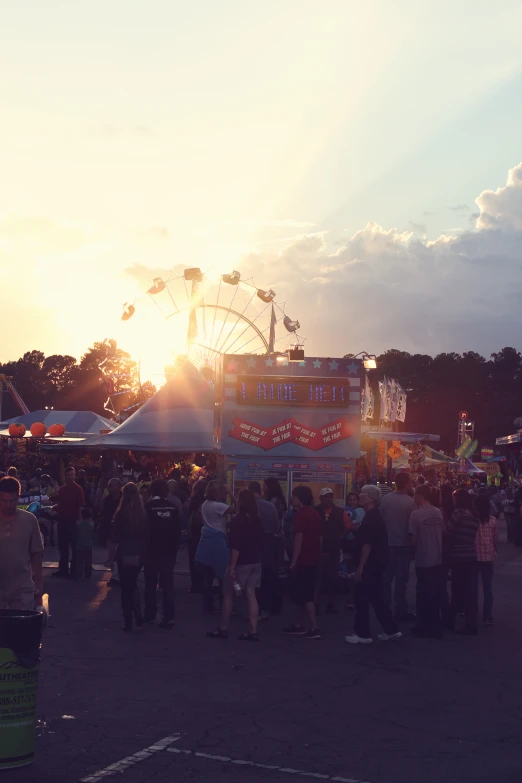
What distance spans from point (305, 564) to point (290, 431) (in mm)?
5508

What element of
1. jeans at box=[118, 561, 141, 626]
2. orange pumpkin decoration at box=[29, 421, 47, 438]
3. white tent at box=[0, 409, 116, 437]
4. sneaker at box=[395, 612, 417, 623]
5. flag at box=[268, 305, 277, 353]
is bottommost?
sneaker at box=[395, 612, 417, 623]

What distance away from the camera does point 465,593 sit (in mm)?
12367

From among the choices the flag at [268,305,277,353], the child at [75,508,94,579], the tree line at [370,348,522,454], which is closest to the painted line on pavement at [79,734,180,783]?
the child at [75,508,94,579]

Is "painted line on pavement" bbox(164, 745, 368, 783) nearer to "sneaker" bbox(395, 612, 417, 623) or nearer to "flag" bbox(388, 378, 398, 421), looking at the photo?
"sneaker" bbox(395, 612, 417, 623)

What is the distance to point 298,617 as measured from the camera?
1186cm

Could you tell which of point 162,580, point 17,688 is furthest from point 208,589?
point 17,688

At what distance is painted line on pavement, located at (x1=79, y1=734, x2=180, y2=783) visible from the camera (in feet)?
19.5

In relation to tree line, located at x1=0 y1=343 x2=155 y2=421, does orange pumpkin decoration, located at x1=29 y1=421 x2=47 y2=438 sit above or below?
below

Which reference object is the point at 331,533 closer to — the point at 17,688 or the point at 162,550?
the point at 162,550

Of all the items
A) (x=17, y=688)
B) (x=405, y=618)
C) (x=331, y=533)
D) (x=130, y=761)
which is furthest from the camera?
(x=331, y=533)

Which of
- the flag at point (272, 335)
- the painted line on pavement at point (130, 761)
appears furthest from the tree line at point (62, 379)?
the painted line on pavement at point (130, 761)

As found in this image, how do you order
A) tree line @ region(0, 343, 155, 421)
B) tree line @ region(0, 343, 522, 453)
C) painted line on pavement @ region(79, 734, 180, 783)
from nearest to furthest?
painted line on pavement @ region(79, 734, 180, 783) < tree line @ region(0, 343, 522, 453) < tree line @ region(0, 343, 155, 421)

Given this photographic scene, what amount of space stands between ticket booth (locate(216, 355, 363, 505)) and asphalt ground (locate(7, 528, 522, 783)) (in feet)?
15.4

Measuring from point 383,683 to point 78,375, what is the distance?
387 ft
